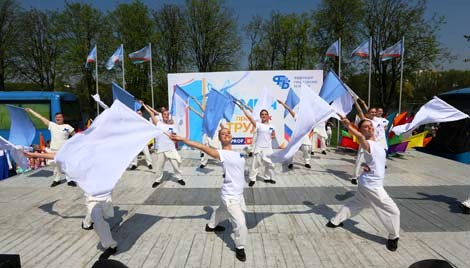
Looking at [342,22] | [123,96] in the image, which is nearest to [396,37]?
[342,22]

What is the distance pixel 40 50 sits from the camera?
30.9 m

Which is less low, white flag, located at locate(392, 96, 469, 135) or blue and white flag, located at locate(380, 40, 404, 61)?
blue and white flag, located at locate(380, 40, 404, 61)

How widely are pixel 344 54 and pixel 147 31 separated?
21.5 m

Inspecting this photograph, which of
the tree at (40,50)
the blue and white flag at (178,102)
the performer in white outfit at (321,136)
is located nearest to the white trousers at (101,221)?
the blue and white flag at (178,102)

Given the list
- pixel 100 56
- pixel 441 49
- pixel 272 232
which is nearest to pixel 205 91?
pixel 272 232

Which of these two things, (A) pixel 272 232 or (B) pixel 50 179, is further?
(B) pixel 50 179

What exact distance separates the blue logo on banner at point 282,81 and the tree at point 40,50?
27.4 meters

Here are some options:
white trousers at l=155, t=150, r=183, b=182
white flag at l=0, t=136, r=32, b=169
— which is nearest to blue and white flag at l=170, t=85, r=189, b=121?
white trousers at l=155, t=150, r=183, b=182

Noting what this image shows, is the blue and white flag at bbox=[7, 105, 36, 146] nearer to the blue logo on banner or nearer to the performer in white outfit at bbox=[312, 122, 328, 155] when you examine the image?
the blue logo on banner

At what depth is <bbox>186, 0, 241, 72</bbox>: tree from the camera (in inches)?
1260

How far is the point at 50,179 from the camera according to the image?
868 cm

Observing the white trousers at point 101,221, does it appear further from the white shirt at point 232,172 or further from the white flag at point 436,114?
the white flag at point 436,114

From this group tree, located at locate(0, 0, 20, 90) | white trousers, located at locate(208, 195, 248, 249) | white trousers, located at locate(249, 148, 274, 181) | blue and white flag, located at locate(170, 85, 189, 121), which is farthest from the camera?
tree, located at locate(0, 0, 20, 90)

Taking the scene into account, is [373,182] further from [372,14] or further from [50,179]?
[372,14]
